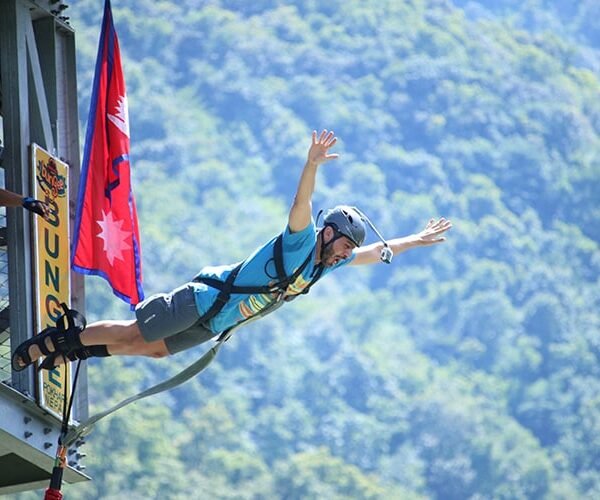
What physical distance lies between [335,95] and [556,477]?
175 ft

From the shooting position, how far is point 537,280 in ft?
401

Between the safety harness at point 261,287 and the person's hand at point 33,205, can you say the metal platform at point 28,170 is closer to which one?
the person's hand at point 33,205

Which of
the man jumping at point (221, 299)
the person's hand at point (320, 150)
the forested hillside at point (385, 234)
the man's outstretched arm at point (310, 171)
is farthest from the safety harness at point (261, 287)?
the forested hillside at point (385, 234)

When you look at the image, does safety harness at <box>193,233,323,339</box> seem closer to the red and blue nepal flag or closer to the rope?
the rope

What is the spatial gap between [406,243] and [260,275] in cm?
143

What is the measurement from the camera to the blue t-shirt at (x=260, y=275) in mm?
9633

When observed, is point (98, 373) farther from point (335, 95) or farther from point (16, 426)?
point (16, 426)

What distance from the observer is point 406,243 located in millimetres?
10859

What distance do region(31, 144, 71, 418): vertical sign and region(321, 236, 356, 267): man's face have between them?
5.89 ft

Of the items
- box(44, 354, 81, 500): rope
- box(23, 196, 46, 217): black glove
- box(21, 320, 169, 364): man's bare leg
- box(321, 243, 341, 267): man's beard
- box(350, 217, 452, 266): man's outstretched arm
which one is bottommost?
box(44, 354, 81, 500): rope

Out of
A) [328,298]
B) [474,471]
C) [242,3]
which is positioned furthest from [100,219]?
[242,3]

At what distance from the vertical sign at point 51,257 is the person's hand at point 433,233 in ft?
7.12

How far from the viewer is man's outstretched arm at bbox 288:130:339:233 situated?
9.07 m

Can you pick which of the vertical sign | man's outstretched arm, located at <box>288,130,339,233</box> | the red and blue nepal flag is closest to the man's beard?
man's outstretched arm, located at <box>288,130,339,233</box>
